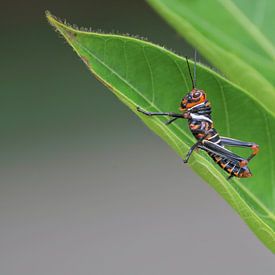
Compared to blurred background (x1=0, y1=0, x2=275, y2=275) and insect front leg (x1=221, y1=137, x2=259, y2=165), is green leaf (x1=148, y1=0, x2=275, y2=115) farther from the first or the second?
blurred background (x1=0, y1=0, x2=275, y2=275)

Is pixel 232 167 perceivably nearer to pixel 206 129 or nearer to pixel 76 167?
pixel 206 129

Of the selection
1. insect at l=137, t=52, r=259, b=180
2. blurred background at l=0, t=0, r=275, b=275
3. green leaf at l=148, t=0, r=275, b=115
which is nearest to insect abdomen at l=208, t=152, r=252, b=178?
insect at l=137, t=52, r=259, b=180

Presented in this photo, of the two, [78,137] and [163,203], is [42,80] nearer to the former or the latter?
[78,137]

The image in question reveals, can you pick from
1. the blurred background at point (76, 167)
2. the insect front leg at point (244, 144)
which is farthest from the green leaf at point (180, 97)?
the blurred background at point (76, 167)

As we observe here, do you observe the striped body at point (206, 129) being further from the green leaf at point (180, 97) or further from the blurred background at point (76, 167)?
the blurred background at point (76, 167)

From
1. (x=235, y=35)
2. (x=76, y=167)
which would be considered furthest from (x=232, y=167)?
(x=76, y=167)

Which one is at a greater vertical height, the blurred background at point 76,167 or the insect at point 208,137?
the blurred background at point 76,167
